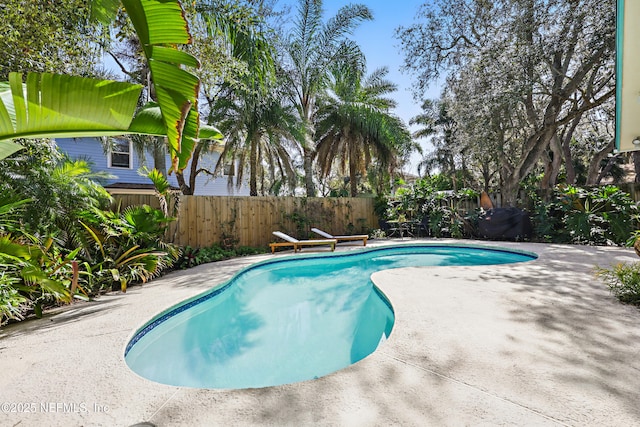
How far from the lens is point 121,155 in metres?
14.6

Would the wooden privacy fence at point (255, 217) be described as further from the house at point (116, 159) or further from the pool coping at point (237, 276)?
the house at point (116, 159)

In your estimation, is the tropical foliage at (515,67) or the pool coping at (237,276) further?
the tropical foliage at (515,67)

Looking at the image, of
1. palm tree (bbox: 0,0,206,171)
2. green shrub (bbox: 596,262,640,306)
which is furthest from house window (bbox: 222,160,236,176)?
green shrub (bbox: 596,262,640,306)

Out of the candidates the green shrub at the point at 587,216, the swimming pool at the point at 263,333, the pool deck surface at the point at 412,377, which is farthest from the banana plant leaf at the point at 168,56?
the green shrub at the point at 587,216

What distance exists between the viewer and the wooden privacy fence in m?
9.17

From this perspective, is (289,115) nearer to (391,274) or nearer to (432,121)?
(391,274)

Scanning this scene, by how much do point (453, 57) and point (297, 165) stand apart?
55.5ft

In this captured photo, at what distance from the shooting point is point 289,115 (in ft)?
42.3

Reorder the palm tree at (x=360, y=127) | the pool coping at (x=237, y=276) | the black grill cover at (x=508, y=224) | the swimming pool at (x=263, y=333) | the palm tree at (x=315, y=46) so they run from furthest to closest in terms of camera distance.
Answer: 1. the palm tree at (x=360, y=127)
2. the palm tree at (x=315, y=46)
3. the black grill cover at (x=508, y=224)
4. the pool coping at (x=237, y=276)
5. the swimming pool at (x=263, y=333)

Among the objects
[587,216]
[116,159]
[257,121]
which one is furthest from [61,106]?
[116,159]

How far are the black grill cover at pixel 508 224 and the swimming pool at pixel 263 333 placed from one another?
639 cm

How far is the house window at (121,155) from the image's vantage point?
565 inches

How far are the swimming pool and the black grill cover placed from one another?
21.0 ft

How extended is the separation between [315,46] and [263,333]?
12829mm
